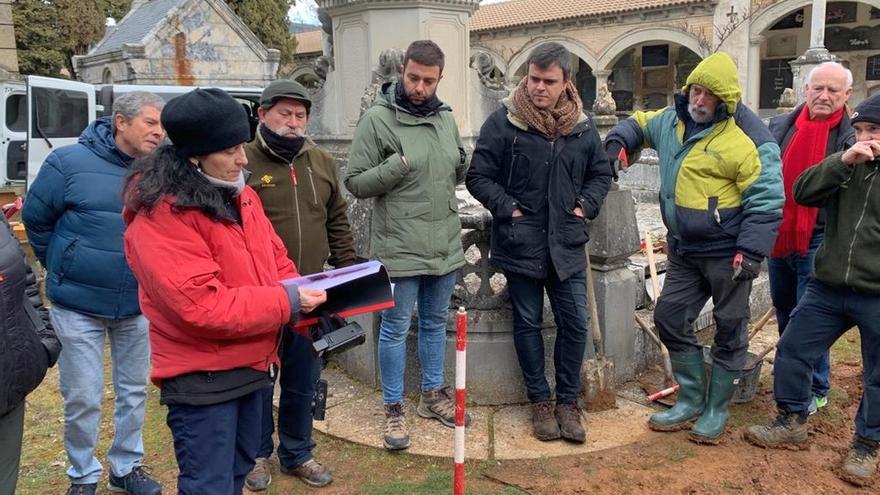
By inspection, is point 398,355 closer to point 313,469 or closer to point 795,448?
point 313,469

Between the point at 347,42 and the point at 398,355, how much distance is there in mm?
3048

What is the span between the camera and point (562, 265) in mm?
3590

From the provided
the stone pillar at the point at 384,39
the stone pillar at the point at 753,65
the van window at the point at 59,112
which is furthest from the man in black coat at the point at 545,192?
the stone pillar at the point at 753,65

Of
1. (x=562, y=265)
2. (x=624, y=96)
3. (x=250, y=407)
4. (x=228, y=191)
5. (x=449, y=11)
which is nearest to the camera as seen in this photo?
(x=228, y=191)

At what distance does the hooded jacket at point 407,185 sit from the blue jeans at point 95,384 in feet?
3.99

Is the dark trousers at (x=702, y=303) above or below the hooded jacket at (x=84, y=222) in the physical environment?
below

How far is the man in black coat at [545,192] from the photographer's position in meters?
3.55

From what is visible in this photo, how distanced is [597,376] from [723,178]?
1.30 m

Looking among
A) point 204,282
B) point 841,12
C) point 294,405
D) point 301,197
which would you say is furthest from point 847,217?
point 841,12

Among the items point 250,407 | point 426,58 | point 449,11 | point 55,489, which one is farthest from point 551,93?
point 55,489

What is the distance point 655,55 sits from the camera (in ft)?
97.7

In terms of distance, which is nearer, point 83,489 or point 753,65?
point 83,489

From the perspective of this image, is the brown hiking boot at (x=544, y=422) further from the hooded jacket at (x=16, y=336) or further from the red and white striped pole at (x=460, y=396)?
the hooded jacket at (x=16, y=336)

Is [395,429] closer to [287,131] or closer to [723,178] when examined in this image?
[287,131]
